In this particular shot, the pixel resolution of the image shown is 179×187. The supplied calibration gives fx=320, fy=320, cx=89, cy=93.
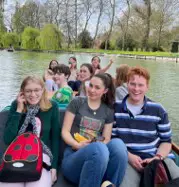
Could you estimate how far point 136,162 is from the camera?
2.04 meters

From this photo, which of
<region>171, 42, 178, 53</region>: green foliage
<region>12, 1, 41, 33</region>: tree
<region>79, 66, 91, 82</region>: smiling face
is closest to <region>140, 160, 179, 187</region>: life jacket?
<region>79, 66, 91, 82</region>: smiling face

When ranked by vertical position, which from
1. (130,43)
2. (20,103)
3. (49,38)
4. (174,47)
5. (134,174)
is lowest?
(134,174)

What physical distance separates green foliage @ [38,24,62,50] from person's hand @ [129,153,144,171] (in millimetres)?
27353

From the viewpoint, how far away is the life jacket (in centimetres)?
181

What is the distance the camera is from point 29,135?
1.94 meters

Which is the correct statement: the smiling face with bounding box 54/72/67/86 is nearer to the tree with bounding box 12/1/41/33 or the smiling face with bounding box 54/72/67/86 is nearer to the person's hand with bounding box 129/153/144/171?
the person's hand with bounding box 129/153/144/171

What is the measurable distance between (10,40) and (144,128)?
105 ft

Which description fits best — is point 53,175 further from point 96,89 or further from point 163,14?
point 163,14

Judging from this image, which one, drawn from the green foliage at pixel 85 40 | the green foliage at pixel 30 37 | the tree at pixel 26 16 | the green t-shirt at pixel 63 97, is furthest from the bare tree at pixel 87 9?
the green t-shirt at pixel 63 97

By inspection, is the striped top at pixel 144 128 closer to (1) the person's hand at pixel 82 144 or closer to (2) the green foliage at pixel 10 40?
(1) the person's hand at pixel 82 144

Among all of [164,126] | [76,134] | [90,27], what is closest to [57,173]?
[76,134]

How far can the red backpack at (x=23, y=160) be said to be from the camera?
5.68 ft

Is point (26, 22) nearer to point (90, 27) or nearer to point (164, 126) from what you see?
point (90, 27)

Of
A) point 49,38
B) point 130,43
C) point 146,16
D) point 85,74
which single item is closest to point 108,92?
point 85,74
